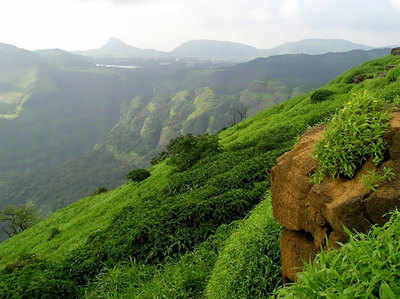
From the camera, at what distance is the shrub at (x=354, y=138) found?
10.5ft

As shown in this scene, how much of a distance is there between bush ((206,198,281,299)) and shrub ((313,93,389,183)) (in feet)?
8.69

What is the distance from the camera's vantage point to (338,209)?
3.26 metres

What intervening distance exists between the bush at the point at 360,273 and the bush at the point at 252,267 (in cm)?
294

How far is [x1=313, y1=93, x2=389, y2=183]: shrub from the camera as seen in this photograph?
126 inches

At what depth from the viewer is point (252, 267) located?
550 cm

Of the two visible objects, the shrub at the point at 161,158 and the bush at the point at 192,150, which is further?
the shrub at the point at 161,158

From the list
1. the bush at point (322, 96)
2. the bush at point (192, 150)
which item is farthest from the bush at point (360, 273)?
the bush at point (322, 96)

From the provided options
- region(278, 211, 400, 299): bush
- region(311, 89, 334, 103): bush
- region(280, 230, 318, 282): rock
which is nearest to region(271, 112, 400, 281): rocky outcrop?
region(280, 230, 318, 282): rock

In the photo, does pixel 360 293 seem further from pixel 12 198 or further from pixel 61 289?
pixel 12 198

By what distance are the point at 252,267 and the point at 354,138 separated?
3648 millimetres

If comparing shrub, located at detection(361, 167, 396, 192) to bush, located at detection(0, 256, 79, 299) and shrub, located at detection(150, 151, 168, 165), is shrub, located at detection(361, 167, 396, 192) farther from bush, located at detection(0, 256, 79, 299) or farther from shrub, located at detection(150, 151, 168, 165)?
shrub, located at detection(150, 151, 168, 165)

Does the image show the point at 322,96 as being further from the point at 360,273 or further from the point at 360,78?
the point at 360,273

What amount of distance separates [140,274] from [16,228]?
2682 inches

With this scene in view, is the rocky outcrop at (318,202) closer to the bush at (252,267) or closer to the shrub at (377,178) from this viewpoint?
the shrub at (377,178)
